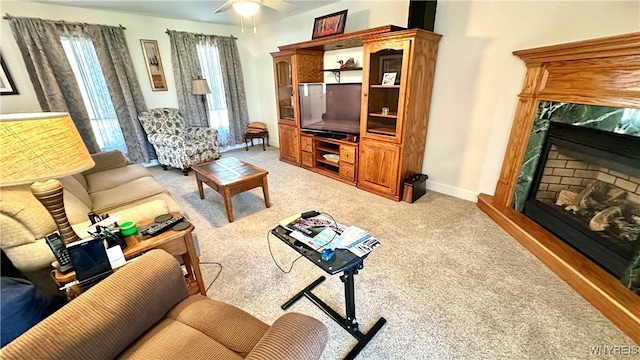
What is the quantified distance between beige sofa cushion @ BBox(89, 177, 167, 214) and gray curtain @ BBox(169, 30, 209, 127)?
253cm

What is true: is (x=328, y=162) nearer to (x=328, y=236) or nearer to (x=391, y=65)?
(x=391, y=65)

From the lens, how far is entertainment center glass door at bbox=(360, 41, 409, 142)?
2.73 metres

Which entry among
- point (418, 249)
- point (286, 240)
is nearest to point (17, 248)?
point (286, 240)

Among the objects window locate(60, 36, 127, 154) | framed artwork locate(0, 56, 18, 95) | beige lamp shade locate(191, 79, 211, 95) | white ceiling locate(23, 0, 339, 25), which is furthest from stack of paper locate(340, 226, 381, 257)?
framed artwork locate(0, 56, 18, 95)

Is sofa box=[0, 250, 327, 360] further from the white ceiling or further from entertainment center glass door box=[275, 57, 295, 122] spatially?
the white ceiling

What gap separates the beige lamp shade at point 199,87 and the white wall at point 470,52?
0.90 meters

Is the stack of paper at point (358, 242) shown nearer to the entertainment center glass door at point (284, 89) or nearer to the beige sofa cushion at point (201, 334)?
the beige sofa cushion at point (201, 334)

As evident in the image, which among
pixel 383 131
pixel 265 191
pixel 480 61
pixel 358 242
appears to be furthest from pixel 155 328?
pixel 480 61

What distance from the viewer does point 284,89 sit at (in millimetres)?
4230

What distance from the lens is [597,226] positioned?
1.79 metres

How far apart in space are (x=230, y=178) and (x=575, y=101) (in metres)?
2.94

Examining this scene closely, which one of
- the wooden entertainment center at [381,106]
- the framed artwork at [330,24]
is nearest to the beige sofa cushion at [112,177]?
the wooden entertainment center at [381,106]

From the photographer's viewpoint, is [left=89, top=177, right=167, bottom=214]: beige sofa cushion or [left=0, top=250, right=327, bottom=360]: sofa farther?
[left=89, top=177, right=167, bottom=214]: beige sofa cushion

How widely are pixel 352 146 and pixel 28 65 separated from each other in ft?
14.4
